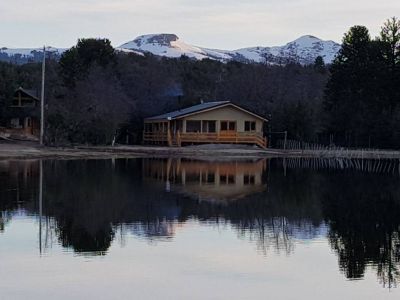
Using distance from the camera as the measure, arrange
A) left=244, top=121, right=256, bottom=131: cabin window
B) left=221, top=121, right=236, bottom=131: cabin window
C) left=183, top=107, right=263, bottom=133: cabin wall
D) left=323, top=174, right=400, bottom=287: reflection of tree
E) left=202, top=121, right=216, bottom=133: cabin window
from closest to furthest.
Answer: left=323, top=174, right=400, bottom=287: reflection of tree, left=183, top=107, right=263, bottom=133: cabin wall, left=221, top=121, right=236, bottom=131: cabin window, left=244, top=121, right=256, bottom=131: cabin window, left=202, top=121, right=216, bottom=133: cabin window

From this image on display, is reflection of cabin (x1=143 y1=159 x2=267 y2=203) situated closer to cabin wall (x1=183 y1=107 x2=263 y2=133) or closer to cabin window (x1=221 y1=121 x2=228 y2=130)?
cabin wall (x1=183 y1=107 x2=263 y2=133)

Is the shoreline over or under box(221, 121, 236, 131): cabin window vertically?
under

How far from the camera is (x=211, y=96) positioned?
80875mm

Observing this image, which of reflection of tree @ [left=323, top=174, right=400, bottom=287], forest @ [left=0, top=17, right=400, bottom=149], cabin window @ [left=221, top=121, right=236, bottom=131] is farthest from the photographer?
cabin window @ [left=221, top=121, right=236, bottom=131]

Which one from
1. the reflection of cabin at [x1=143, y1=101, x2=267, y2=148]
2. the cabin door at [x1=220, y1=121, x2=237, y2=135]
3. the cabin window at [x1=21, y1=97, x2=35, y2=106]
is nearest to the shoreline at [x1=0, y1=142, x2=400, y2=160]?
the reflection of cabin at [x1=143, y1=101, x2=267, y2=148]

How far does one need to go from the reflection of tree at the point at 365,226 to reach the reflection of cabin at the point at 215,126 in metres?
29.7

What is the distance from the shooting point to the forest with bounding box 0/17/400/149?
6156 cm

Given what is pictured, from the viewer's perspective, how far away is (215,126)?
212 feet

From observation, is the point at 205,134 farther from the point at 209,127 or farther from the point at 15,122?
the point at 15,122

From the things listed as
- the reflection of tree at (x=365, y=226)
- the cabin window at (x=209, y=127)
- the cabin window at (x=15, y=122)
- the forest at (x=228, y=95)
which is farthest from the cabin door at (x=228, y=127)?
the reflection of tree at (x=365, y=226)

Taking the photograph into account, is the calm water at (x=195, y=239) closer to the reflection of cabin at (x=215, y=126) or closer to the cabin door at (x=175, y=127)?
the reflection of cabin at (x=215, y=126)

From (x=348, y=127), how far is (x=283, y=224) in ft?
169

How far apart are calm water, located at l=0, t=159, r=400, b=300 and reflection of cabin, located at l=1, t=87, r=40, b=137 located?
34.3 metres

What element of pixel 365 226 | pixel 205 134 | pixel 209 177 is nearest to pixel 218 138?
pixel 205 134
